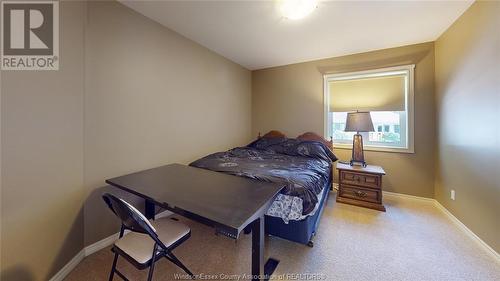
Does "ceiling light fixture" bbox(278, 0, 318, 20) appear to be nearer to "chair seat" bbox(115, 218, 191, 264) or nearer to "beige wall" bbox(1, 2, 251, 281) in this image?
"beige wall" bbox(1, 2, 251, 281)

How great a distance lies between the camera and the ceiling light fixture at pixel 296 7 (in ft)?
6.49

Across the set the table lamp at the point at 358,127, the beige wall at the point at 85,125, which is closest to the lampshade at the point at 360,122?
the table lamp at the point at 358,127

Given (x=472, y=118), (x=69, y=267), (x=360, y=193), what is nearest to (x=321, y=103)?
(x=360, y=193)

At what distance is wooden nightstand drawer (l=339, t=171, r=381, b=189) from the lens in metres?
2.81

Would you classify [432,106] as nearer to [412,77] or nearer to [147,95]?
[412,77]

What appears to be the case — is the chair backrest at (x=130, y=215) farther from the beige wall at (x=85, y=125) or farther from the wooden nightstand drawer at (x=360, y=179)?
the wooden nightstand drawer at (x=360, y=179)

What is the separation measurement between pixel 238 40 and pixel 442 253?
11.5 ft

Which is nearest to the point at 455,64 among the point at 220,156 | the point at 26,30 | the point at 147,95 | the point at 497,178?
the point at 497,178

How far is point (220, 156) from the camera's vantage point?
9.66 ft

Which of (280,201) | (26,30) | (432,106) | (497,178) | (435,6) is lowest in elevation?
(280,201)

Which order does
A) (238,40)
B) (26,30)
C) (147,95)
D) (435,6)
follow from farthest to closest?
(238,40)
(147,95)
(435,6)
(26,30)

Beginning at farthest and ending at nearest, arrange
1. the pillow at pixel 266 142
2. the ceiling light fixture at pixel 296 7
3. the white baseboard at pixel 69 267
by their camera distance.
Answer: the pillow at pixel 266 142 < the ceiling light fixture at pixel 296 7 < the white baseboard at pixel 69 267

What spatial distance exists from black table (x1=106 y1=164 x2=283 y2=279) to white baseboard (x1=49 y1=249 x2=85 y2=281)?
0.73m

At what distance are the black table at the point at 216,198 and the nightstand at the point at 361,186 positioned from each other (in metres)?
1.84
